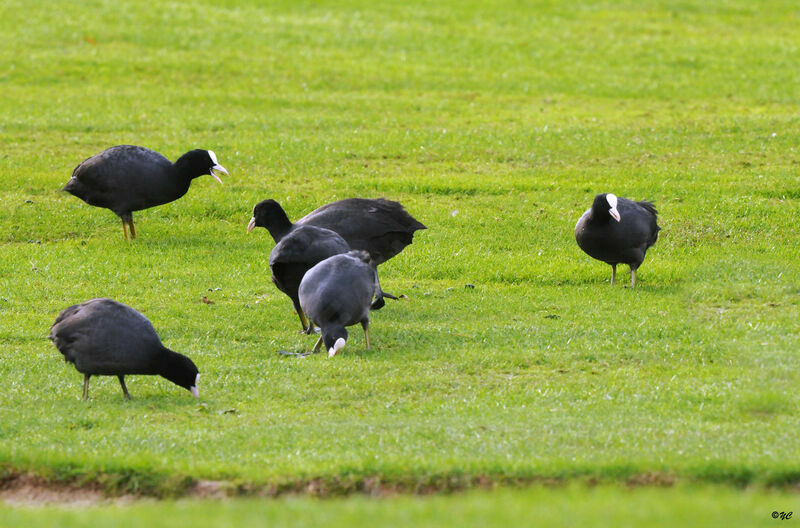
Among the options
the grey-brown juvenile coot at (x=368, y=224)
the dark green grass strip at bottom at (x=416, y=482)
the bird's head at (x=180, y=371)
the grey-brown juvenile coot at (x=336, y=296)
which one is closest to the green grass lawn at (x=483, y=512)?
the dark green grass strip at bottom at (x=416, y=482)

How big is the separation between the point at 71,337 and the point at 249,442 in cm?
247

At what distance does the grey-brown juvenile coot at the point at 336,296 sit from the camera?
12.4 meters

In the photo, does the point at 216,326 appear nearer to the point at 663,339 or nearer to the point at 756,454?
the point at 663,339

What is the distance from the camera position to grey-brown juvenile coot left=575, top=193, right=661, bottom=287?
49.9 ft

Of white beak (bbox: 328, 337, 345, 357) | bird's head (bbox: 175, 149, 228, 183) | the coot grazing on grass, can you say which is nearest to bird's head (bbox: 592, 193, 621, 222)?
the coot grazing on grass

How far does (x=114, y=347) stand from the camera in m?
10.7

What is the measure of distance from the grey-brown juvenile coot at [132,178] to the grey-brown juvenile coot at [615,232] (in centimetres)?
629

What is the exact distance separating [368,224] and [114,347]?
523 centimetres

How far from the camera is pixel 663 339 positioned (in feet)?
42.1

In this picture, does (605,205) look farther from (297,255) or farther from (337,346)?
(337,346)

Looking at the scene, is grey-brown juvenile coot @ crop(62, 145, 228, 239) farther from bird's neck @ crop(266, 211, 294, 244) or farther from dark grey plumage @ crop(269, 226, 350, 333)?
dark grey plumage @ crop(269, 226, 350, 333)

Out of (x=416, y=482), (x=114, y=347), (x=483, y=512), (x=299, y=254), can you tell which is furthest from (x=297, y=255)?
(x=483, y=512)

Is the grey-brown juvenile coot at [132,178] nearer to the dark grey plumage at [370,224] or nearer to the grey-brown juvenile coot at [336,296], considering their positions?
the dark grey plumage at [370,224]

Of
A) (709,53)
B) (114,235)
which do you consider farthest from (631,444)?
(709,53)
